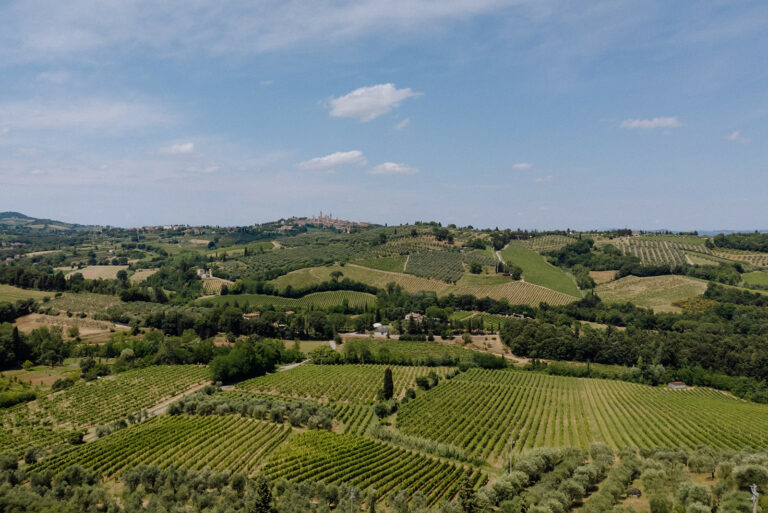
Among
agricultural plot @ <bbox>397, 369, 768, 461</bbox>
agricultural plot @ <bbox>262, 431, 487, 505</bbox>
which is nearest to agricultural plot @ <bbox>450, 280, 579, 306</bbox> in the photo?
agricultural plot @ <bbox>397, 369, 768, 461</bbox>

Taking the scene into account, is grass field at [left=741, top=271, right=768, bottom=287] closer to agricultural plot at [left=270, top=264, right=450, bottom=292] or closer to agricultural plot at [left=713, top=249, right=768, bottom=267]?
agricultural plot at [left=713, top=249, right=768, bottom=267]

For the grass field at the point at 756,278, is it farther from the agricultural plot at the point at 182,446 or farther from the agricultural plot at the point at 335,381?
the agricultural plot at the point at 182,446

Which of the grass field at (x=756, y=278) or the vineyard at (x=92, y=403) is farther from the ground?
the grass field at (x=756, y=278)

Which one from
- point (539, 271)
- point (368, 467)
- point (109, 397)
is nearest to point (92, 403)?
point (109, 397)

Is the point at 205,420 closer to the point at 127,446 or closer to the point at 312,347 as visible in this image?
the point at 127,446

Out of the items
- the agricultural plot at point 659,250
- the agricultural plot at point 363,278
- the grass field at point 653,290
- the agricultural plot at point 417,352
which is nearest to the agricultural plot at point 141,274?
the agricultural plot at point 363,278
